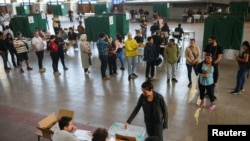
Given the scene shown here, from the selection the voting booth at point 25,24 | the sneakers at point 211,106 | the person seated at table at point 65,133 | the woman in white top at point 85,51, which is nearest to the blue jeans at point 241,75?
the sneakers at point 211,106

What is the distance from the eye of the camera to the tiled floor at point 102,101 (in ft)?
20.2

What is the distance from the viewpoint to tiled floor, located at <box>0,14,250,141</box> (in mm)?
6152

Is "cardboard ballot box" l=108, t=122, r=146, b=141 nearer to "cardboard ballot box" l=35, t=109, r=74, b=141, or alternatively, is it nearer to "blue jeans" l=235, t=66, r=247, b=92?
"cardboard ballot box" l=35, t=109, r=74, b=141

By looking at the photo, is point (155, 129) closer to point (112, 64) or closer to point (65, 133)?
point (65, 133)

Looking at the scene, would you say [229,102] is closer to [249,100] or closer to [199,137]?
[249,100]

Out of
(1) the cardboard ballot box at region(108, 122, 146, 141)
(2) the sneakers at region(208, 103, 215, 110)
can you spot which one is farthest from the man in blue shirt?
(1) the cardboard ballot box at region(108, 122, 146, 141)

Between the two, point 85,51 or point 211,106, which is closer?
point 211,106

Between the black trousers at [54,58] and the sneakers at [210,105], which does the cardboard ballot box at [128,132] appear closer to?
the sneakers at [210,105]

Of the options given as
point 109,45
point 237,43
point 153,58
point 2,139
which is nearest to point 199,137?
point 153,58

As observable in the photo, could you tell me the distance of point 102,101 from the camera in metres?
7.62

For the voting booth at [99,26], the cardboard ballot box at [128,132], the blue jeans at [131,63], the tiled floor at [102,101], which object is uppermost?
the voting booth at [99,26]

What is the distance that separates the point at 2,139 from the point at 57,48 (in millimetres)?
4776

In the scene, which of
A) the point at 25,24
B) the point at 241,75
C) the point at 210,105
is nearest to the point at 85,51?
the point at 210,105

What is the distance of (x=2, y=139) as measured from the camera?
19.2ft
